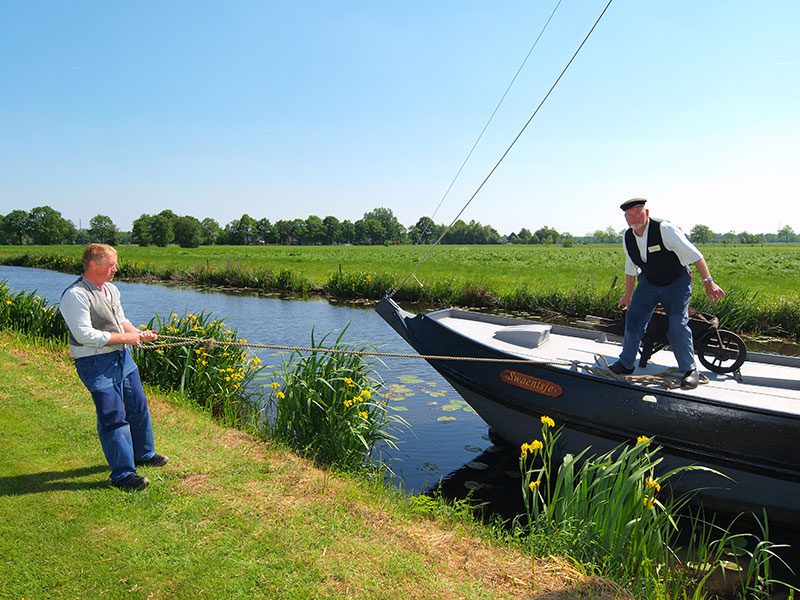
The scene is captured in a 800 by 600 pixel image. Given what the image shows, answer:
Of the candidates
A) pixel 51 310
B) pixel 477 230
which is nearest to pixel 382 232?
pixel 477 230

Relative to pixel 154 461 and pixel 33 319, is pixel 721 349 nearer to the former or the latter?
pixel 154 461

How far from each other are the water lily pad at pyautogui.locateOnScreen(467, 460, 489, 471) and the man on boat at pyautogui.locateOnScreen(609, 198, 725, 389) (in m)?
2.28

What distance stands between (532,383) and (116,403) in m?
4.02

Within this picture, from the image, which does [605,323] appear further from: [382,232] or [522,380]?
[382,232]

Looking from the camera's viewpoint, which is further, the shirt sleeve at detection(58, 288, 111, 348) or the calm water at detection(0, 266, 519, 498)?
the calm water at detection(0, 266, 519, 498)

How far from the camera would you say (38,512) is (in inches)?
149

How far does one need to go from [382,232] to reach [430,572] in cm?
13379

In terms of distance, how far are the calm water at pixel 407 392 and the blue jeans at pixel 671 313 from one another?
2.23m

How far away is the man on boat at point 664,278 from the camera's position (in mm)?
5332

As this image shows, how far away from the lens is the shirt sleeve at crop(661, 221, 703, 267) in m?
5.26

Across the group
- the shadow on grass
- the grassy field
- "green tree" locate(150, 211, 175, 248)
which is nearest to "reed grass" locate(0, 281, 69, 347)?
the shadow on grass

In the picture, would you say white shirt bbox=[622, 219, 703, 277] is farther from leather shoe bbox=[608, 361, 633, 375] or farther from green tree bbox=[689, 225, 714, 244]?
green tree bbox=[689, 225, 714, 244]

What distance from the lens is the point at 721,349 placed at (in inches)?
Result: 233

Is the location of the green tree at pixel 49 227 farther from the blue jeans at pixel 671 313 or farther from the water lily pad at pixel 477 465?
the blue jeans at pixel 671 313
